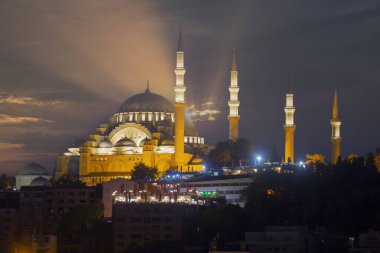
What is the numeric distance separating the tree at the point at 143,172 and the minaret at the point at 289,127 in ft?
37.9

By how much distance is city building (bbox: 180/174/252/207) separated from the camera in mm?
108625

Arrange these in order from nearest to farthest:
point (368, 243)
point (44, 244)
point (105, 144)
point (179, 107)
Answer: point (368, 243) → point (44, 244) → point (179, 107) → point (105, 144)

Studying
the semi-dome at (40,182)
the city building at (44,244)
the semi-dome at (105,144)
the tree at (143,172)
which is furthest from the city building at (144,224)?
the semi-dome at (105,144)

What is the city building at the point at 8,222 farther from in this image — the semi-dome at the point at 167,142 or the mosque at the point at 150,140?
the semi-dome at the point at 167,142

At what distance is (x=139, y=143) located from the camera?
137 meters

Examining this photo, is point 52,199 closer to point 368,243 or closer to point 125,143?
point 125,143

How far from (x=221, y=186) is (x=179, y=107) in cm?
1413

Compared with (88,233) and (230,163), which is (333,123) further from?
(88,233)

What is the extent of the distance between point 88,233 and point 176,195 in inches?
284

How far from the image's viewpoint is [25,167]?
465 feet

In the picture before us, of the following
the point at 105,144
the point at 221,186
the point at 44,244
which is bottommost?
the point at 44,244

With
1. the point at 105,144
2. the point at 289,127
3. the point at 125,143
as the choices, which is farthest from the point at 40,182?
the point at 289,127

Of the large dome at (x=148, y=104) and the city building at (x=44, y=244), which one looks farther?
the large dome at (x=148, y=104)

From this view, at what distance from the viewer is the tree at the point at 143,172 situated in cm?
12165
